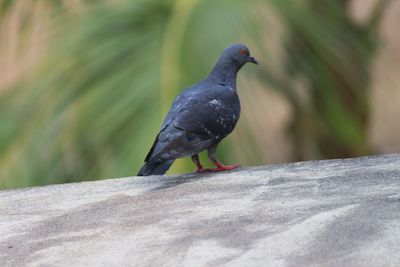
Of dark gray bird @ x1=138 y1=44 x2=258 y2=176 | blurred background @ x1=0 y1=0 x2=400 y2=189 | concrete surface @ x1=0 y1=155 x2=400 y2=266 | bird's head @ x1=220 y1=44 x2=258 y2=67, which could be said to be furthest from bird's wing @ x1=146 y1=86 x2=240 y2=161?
blurred background @ x1=0 y1=0 x2=400 y2=189

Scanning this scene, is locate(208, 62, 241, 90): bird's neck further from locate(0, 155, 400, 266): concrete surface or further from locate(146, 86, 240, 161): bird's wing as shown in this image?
locate(0, 155, 400, 266): concrete surface

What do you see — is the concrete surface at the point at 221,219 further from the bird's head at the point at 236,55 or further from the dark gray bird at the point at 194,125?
the bird's head at the point at 236,55

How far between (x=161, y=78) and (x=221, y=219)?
1.80m

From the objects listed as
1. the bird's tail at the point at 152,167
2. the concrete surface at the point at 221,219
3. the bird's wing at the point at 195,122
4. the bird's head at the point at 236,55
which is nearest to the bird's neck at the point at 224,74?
the bird's head at the point at 236,55

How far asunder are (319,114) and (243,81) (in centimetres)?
62

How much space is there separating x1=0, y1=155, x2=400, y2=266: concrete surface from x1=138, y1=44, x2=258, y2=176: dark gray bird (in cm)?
14

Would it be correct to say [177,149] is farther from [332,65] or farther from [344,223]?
[332,65]

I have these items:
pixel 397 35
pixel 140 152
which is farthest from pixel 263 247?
pixel 397 35

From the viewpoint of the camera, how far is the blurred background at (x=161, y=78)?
5059 millimetres

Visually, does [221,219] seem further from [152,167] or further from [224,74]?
[224,74]

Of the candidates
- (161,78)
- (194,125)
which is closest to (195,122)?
(194,125)

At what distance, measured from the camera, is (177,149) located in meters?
3.97

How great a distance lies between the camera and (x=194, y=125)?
160 inches

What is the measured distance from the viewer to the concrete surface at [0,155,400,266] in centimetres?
296
